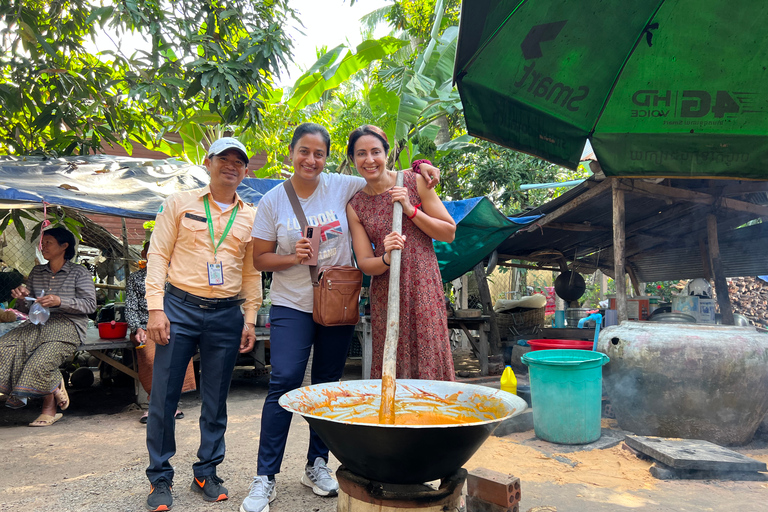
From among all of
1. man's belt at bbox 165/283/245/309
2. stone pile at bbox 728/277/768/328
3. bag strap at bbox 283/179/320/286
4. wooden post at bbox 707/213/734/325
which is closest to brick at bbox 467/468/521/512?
bag strap at bbox 283/179/320/286

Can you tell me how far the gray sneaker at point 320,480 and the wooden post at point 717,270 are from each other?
5.70 meters

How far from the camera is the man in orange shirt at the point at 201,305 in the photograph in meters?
2.54

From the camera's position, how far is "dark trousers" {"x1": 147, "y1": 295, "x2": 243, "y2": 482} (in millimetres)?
2543

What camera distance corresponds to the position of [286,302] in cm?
255

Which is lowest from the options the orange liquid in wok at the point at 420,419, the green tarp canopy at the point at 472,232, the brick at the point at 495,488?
the brick at the point at 495,488

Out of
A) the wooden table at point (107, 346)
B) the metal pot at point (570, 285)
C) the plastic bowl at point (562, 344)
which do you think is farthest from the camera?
the metal pot at point (570, 285)

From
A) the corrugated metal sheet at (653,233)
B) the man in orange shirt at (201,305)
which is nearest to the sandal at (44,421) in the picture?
the man in orange shirt at (201,305)

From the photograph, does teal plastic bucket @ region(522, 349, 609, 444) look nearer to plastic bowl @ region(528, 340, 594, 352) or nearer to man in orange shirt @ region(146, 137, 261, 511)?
plastic bowl @ region(528, 340, 594, 352)

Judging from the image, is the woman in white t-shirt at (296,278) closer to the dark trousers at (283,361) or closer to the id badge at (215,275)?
the dark trousers at (283,361)

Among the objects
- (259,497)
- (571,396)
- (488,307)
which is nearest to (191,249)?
(259,497)

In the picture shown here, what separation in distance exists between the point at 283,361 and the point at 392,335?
72 cm

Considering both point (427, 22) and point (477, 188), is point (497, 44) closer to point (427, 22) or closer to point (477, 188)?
point (477, 188)

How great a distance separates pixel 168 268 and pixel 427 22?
→ 27.2 feet

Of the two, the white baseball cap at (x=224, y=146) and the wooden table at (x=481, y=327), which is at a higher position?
the white baseball cap at (x=224, y=146)
